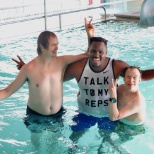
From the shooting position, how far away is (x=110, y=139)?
409cm

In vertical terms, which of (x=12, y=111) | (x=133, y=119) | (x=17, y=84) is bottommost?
(x=12, y=111)

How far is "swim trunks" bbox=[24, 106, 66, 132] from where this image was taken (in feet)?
13.5

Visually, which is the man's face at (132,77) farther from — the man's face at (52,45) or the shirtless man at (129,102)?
the man's face at (52,45)

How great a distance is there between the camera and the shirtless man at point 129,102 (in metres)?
3.61

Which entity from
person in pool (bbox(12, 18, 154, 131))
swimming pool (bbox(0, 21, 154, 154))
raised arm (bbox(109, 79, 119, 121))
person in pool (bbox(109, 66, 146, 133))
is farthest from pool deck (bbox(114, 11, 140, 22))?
raised arm (bbox(109, 79, 119, 121))

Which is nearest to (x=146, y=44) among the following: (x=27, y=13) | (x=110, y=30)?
(x=110, y=30)

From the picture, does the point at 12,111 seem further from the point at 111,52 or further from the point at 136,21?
the point at 136,21

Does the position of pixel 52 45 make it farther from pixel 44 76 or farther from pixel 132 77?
pixel 132 77

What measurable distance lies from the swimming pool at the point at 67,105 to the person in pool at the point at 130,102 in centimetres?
20

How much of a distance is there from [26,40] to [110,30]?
8.59ft

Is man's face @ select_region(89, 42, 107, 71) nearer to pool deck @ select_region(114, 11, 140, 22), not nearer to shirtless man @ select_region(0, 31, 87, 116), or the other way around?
shirtless man @ select_region(0, 31, 87, 116)

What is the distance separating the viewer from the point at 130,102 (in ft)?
12.5

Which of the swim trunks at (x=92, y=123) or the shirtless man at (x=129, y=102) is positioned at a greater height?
the shirtless man at (x=129, y=102)

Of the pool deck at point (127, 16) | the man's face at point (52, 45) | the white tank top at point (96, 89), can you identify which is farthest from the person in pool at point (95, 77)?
the pool deck at point (127, 16)
